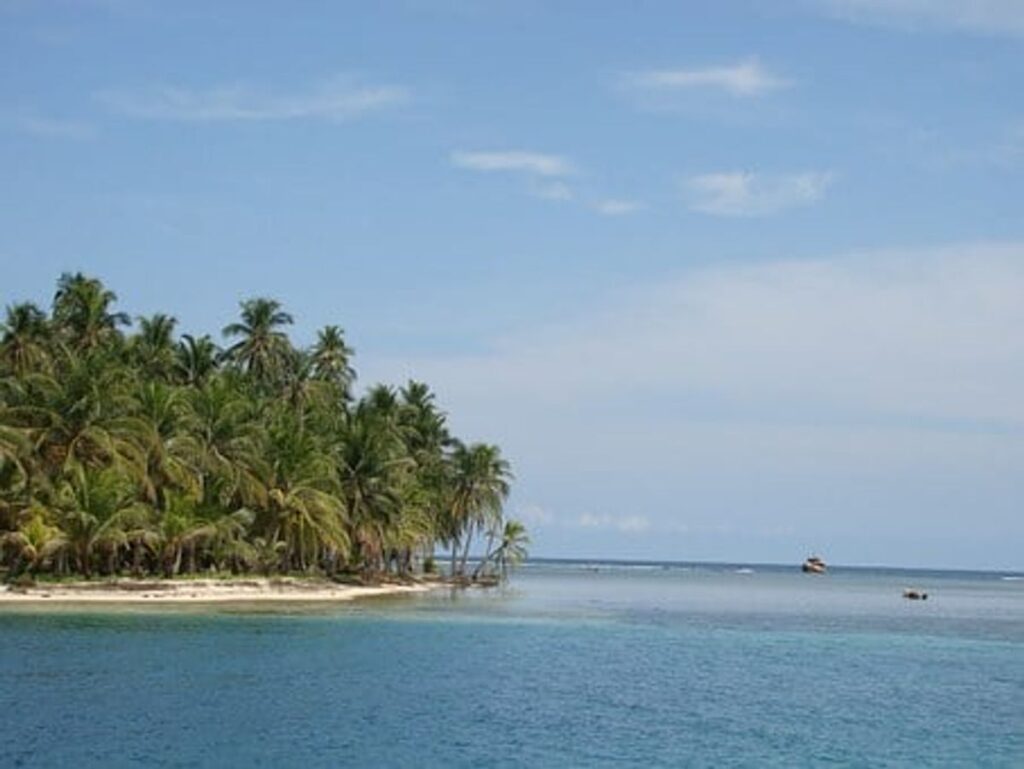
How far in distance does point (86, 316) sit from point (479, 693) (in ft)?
173

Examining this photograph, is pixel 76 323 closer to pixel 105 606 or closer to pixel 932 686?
pixel 105 606

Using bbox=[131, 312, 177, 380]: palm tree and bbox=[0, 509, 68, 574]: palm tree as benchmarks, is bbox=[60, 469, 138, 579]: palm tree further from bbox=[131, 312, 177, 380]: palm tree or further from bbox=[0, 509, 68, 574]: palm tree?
bbox=[131, 312, 177, 380]: palm tree

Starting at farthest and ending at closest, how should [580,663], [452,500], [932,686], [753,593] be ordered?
[753,593]
[452,500]
[580,663]
[932,686]

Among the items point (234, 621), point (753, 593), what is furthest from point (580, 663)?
point (753, 593)

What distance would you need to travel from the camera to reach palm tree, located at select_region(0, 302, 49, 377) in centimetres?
7562

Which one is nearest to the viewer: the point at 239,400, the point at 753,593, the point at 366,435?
the point at 239,400

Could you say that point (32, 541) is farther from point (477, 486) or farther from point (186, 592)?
point (477, 486)

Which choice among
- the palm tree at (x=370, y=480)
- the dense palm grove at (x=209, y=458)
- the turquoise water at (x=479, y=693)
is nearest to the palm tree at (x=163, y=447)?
the dense palm grove at (x=209, y=458)

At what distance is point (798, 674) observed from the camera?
145ft

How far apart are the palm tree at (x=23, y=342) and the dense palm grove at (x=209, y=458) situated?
0.27 ft

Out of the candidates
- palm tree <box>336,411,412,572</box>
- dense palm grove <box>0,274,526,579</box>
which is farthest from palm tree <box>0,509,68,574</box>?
palm tree <box>336,411,412,572</box>

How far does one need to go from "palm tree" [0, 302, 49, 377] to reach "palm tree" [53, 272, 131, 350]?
346cm

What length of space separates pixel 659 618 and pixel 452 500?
34895 mm

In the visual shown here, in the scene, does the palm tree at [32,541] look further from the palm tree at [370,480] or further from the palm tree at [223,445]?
Result: the palm tree at [370,480]
